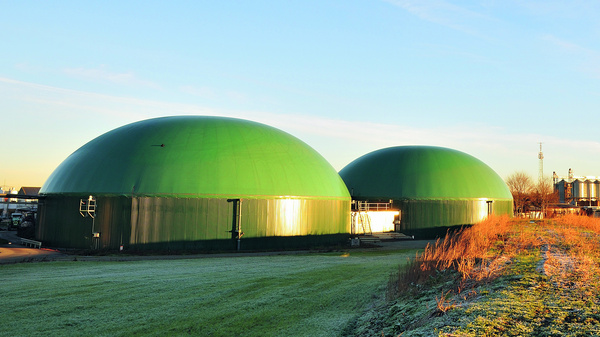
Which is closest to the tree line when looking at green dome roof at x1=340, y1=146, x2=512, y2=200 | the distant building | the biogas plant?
the distant building

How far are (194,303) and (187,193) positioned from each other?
62.4 ft

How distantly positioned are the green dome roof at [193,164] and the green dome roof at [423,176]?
12346 millimetres

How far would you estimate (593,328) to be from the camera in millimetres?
6301

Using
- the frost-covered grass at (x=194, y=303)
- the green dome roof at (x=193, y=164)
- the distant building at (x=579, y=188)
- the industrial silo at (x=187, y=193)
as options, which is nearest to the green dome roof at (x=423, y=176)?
the green dome roof at (x=193, y=164)

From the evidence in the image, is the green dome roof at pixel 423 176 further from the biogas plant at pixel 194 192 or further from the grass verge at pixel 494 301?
the grass verge at pixel 494 301

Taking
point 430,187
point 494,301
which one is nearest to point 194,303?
point 494,301

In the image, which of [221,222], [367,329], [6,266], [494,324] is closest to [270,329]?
[367,329]

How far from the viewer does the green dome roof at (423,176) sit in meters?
45.9

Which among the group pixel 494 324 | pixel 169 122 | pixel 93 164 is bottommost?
pixel 494 324

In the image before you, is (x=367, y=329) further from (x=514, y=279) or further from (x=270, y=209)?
(x=270, y=209)

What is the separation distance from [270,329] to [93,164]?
89.6ft

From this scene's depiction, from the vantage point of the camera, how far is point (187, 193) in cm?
2892

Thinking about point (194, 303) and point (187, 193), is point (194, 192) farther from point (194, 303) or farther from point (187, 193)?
point (194, 303)

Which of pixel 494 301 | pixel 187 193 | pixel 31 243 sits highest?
pixel 187 193
